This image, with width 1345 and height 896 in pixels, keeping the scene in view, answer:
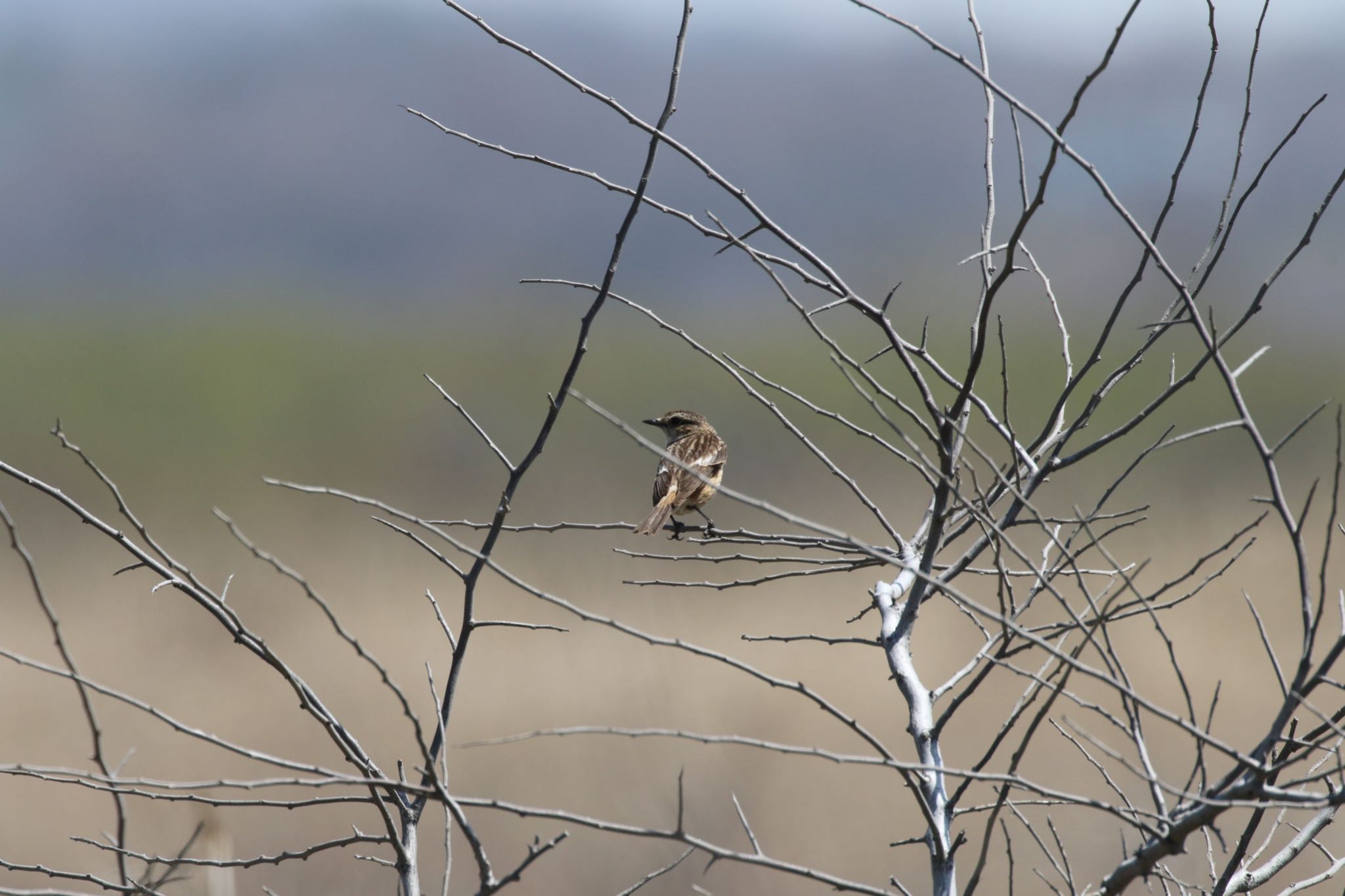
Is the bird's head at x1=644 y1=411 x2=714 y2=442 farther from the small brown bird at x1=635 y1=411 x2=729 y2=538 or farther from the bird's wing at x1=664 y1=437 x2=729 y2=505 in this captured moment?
the bird's wing at x1=664 y1=437 x2=729 y2=505

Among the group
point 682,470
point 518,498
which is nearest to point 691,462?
point 682,470

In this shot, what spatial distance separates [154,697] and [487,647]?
532cm

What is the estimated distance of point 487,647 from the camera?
2084 cm

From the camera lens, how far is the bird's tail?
5.95 meters

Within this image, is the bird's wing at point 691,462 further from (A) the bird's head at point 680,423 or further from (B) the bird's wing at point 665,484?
(A) the bird's head at point 680,423

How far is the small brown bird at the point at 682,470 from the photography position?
6.24 meters

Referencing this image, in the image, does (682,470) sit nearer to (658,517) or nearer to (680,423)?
(658,517)

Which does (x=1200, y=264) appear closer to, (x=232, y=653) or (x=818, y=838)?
(x=818, y=838)

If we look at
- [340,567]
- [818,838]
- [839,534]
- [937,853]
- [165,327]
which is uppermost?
[165,327]

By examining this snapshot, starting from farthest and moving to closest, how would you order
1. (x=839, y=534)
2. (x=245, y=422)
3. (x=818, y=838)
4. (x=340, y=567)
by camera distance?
(x=245, y=422) < (x=340, y=567) < (x=818, y=838) < (x=839, y=534)

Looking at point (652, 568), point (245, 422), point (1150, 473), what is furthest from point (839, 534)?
point (245, 422)

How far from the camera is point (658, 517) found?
6.14 metres

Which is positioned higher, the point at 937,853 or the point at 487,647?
the point at 487,647

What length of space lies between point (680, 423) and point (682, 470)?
2031 millimetres
